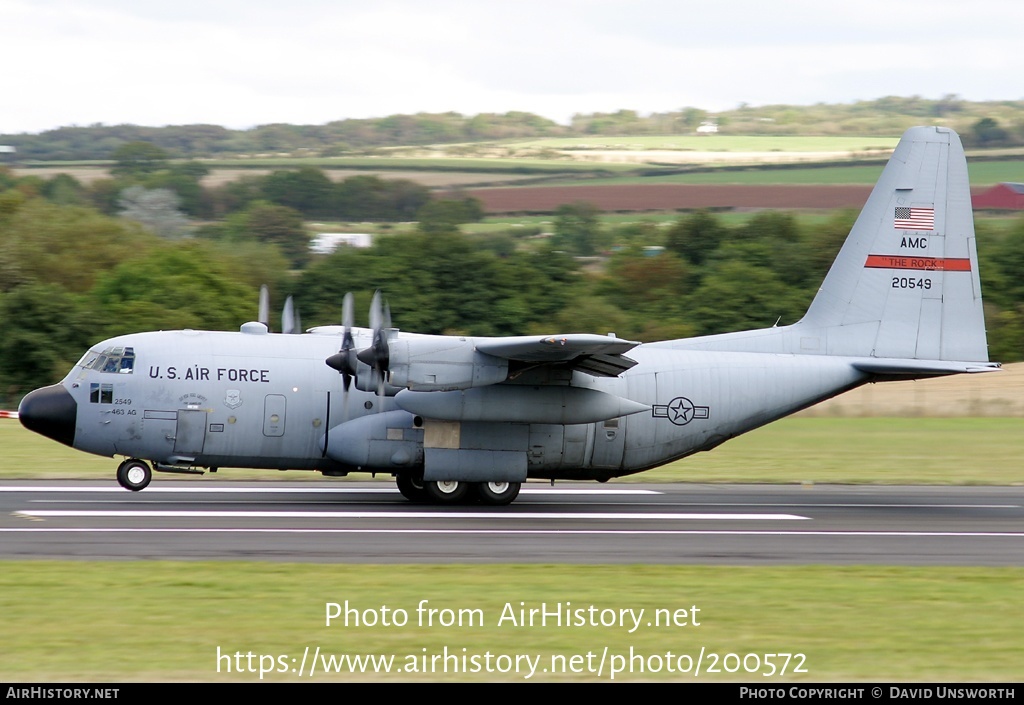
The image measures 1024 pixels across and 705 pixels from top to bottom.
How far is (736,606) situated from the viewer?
35.4 ft

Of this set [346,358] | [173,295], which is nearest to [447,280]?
[173,295]

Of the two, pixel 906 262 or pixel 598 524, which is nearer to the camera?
pixel 598 524

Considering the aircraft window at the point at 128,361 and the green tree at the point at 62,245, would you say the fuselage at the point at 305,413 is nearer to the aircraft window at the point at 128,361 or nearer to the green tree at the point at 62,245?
the aircraft window at the point at 128,361

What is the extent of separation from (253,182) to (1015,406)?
70.2m

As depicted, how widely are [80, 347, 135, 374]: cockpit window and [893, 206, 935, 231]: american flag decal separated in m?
12.5

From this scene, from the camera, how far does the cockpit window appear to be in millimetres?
17484

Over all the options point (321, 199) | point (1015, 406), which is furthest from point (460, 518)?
point (321, 199)

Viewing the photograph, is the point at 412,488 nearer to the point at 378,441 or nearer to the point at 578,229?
the point at 378,441

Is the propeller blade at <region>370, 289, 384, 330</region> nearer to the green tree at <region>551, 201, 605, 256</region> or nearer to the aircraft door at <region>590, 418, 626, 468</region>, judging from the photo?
the aircraft door at <region>590, 418, 626, 468</region>

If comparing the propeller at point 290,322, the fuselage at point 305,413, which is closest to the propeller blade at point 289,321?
the propeller at point 290,322

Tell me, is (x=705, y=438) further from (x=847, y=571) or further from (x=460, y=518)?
(x=847, y=571)

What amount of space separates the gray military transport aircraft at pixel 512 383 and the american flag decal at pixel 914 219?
23 mm

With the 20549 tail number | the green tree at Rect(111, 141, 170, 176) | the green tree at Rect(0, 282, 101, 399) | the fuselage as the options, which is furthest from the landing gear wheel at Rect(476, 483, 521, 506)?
the green tree at Rect(111, 141, 170, 176)

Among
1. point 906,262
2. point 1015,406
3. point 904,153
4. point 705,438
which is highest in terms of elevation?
point 904,153
